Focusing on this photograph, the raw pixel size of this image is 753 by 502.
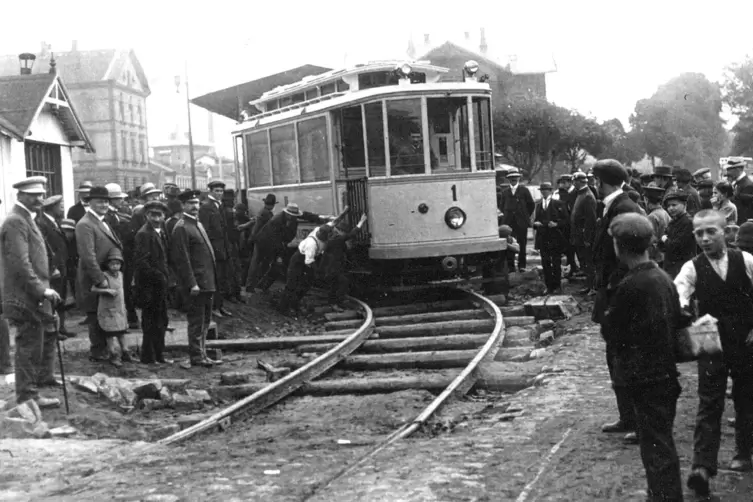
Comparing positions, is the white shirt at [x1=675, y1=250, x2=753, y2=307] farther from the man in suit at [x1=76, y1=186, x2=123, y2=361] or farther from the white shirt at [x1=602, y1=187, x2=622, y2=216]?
the man in suit at [x1=76, y1=186, x2=123, y2=361]

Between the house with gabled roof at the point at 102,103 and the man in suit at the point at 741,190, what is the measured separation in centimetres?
5188

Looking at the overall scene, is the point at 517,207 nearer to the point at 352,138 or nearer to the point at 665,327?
the point at 352,138

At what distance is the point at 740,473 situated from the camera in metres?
5.56

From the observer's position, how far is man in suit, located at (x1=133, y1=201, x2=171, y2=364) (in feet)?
33.1

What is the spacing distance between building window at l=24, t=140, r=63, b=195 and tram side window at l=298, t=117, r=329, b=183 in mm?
7835

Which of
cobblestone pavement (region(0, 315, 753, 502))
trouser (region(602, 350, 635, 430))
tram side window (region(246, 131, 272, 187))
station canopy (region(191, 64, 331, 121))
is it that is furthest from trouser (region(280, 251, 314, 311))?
trouser (region(602, 350, 635, 430))

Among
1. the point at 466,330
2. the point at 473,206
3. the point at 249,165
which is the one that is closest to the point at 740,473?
the point at 466,330

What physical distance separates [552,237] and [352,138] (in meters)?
3.50

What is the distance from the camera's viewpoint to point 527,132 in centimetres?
4800

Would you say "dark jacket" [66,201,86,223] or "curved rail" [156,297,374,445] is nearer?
"curved rail" [156,297,374,445]

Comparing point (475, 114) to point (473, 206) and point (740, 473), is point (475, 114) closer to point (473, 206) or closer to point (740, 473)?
point (473, 206)

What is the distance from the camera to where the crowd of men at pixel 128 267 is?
8.12m

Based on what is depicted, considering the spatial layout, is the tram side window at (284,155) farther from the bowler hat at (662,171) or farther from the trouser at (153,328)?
the trouser at (153,328)

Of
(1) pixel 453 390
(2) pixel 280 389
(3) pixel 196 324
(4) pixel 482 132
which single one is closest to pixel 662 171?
(4) pixel 482 132
